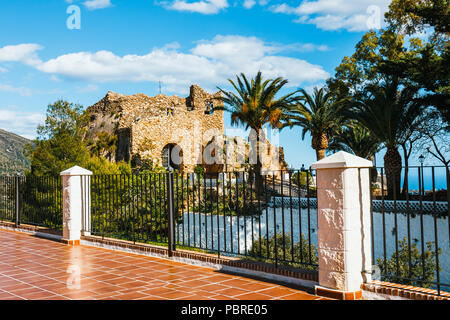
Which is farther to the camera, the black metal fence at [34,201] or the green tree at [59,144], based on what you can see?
the green tree at [59,144]

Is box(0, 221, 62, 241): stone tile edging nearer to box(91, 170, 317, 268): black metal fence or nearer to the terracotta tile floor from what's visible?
box(91, 170, 317, 268): black metal fence

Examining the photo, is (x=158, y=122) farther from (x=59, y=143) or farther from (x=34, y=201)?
(x=34, y=201)

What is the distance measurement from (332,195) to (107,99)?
33176mm

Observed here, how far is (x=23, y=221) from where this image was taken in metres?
11.8

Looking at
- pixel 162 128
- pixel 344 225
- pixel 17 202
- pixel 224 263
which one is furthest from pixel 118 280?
pixel 162 128

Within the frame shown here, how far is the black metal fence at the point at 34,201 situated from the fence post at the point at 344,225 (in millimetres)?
7819

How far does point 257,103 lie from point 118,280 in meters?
19.1

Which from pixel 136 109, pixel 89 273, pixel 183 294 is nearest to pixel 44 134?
pixel 136 109

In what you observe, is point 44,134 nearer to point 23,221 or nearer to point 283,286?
point 23,221

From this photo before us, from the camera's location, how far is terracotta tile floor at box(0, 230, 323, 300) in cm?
498

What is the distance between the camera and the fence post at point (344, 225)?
4.65 meters

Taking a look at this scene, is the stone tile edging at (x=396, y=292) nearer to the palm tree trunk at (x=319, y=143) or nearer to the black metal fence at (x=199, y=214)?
the black metal fence at (x=199, y=214)

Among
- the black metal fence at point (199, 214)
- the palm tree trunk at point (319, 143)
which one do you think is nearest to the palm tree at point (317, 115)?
the palm tree trunk at point (319, 143)

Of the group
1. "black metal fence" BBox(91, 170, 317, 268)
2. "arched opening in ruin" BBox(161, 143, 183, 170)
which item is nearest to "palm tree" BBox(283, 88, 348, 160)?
"black metal fence" BBox(91, 170, 317, 268)
